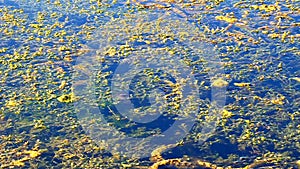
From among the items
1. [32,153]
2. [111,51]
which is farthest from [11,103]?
[111,51]

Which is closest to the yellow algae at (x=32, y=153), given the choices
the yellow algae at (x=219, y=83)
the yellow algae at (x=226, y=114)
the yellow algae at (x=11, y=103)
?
the yellow algae at (x=11, y=103)

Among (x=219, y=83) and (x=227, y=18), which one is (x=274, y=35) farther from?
(x=219, y=83)

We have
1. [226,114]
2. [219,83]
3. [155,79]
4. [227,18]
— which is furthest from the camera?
[227,18]

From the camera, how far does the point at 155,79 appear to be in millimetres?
5145

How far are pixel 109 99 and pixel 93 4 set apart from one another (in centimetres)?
283

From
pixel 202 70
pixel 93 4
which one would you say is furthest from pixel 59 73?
pixel 93 4

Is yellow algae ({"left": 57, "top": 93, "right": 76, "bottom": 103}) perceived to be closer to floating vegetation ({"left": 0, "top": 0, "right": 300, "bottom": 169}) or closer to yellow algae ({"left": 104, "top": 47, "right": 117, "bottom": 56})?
floating vegetation ({"left": 0, "top": 0, "right": 300, "bottom": 169})

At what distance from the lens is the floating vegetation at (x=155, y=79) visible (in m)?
4.02

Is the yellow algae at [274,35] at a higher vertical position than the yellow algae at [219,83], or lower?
higher

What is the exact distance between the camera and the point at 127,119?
4.50 meters

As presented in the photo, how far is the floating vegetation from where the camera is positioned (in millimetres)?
4023

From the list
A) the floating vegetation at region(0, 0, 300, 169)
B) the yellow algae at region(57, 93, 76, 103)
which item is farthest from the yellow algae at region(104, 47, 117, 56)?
the yellow algae at region(57, 93, 76, 103)

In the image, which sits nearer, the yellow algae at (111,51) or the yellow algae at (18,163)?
the yellow algae at (18,163)

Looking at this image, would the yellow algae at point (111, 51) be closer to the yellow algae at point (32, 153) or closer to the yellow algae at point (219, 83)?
the yellow algae at point (219, 83)
